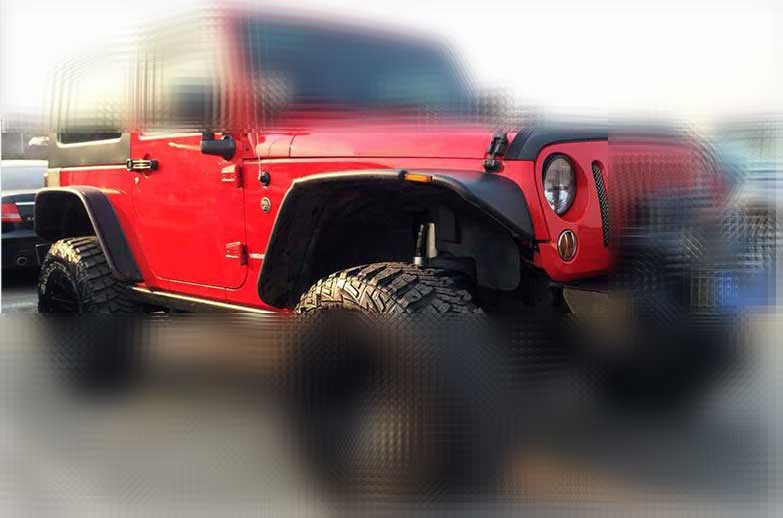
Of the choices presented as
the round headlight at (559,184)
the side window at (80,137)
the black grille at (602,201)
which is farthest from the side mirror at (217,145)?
the black grille at (602,201)

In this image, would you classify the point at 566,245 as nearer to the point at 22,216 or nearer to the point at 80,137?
the point at 80,137

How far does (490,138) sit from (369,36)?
2.06ft

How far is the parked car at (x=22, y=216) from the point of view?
3611 mm

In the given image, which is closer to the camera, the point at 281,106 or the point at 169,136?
the point at 281,106

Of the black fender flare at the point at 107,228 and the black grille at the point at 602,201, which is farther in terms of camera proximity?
the black fender flare at the point at 107,228

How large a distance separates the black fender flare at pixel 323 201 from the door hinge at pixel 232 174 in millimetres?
338

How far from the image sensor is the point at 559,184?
2.39 meters

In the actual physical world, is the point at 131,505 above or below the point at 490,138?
below

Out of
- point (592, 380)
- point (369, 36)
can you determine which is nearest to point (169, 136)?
point (369, 36)

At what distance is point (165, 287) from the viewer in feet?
11.6

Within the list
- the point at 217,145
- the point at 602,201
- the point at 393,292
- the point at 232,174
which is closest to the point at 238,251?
the point at 232,174

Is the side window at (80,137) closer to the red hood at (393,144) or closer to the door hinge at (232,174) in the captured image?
the door hinge at (232,174)

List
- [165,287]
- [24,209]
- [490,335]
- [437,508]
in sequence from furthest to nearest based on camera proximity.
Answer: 1. [24,209]
2. [165,287]
3. [437,508]
4. [490,335]

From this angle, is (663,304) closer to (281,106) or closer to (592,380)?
(592,380)
